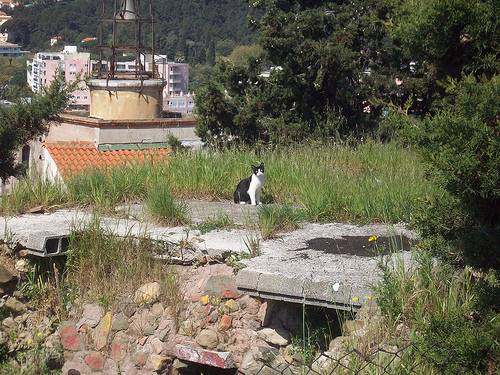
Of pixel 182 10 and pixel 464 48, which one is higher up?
pixel 182 10

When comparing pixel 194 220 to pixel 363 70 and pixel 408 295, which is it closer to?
pixel 408 295

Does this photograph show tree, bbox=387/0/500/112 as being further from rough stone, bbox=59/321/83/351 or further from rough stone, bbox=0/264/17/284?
rough stone, bbox=0/264/17/284

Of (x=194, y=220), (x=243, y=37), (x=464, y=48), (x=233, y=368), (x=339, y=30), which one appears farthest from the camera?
(x=243, y=37)

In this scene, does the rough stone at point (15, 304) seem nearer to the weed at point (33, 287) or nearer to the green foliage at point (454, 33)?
the weed at point (33, 287)

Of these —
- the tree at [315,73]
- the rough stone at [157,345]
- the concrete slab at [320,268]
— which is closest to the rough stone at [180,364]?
the rough stone at [157,345]

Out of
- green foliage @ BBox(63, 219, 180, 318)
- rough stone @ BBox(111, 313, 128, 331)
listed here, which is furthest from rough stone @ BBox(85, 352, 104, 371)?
green foliage @ BBox(63, 219, 180, 318)

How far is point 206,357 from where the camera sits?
16.3ft

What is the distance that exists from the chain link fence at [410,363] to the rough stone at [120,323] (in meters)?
2.05

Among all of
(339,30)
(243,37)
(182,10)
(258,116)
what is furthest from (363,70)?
(182,10)

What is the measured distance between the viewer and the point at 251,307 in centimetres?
523

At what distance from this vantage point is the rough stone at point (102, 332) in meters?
5.50

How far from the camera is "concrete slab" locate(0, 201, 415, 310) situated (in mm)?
4586

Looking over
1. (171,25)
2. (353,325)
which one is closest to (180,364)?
(353,325)

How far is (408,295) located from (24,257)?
4.16 m
